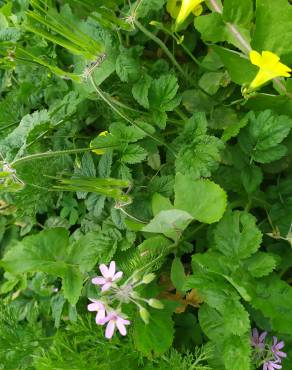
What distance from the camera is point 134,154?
940mm

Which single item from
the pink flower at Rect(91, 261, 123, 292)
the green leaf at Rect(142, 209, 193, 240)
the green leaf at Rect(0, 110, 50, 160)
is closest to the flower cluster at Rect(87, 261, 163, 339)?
the pink flower at Rect(91, 261, 123, 292)

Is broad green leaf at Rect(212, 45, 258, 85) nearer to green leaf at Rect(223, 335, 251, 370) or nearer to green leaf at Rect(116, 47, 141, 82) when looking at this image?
green leaf at Rect(116, 47, 141, 82)

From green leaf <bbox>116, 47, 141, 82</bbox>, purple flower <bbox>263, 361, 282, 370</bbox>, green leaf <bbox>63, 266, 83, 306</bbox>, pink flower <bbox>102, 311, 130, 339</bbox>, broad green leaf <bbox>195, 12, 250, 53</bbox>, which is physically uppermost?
broad green leaf <bbox>195, 12, 250, 53</bbox>

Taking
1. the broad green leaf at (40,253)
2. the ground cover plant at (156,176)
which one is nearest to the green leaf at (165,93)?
the ground cover plant at (156,176)

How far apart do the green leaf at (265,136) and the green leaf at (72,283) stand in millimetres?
408

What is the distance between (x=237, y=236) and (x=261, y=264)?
0.21 feet

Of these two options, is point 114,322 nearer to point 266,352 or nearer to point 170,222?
point 170,222

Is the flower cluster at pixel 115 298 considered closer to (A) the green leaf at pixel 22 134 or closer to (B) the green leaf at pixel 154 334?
(B) the green leaf at pixel 154 334

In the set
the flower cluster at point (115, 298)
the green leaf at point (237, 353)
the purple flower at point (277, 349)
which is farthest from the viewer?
the purple flower at point (277, 349)

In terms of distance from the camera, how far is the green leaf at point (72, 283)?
0.98 meters

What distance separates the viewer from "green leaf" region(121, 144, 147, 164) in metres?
0.93

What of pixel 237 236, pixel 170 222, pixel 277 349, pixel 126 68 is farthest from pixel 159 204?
pixel 277 349

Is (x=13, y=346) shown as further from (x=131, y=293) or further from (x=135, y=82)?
(x=135, y=82)

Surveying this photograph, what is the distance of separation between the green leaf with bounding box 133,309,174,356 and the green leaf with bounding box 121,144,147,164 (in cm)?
30
